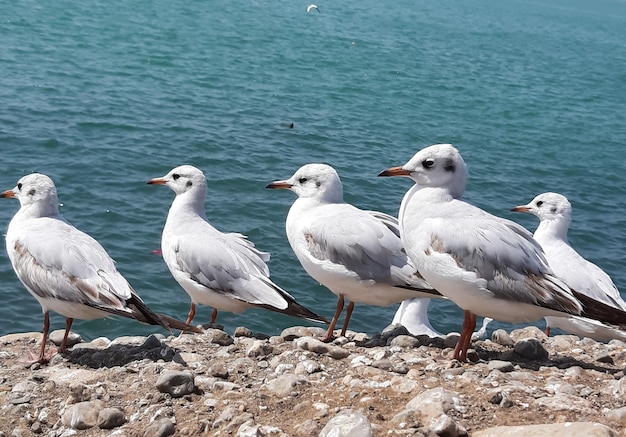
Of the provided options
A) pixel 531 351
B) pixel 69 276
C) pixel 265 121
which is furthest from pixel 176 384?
pixel 265 121

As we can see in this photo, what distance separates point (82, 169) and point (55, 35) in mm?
15088

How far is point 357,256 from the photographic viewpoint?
321 inches

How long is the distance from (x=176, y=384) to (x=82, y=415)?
0.66 m

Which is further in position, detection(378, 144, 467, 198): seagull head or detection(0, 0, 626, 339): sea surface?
detection(0, 0, 626, 339): sea surface

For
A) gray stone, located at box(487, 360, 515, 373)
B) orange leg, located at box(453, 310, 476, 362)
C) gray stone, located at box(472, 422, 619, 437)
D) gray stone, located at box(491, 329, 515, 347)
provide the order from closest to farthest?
gray stone, located at box(472, 422, 619, 437)
gray stone, located at box(487, 360, 515, 373)
orange leg, located at box(453, 310, 476, 362)
gray stone, located at box(491, 329, 515, 347)

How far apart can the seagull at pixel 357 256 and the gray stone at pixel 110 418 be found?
254cm

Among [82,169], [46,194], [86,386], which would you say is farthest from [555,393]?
[82,169]

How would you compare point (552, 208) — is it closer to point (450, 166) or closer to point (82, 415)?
point (450, 166)

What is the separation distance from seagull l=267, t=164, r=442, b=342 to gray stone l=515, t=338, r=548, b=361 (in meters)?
0.83

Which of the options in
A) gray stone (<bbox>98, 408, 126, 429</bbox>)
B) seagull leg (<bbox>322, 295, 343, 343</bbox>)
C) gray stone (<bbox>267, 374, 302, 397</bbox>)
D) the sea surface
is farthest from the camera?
the sea surface

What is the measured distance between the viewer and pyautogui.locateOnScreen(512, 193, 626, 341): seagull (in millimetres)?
9016

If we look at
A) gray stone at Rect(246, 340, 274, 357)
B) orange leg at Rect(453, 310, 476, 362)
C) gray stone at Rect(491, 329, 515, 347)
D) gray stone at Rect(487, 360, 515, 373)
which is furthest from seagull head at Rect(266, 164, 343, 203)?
gray stone at Rect(487, 360, 515, 373)

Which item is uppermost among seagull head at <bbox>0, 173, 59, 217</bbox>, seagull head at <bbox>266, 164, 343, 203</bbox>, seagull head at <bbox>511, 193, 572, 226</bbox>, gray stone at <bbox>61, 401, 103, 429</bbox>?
seagull head at <bbox>266, 164, 343, 203</bbox>

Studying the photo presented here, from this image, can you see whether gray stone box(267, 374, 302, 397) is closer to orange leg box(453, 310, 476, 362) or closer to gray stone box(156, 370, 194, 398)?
gray stone box(156, 370, 194, 398)
